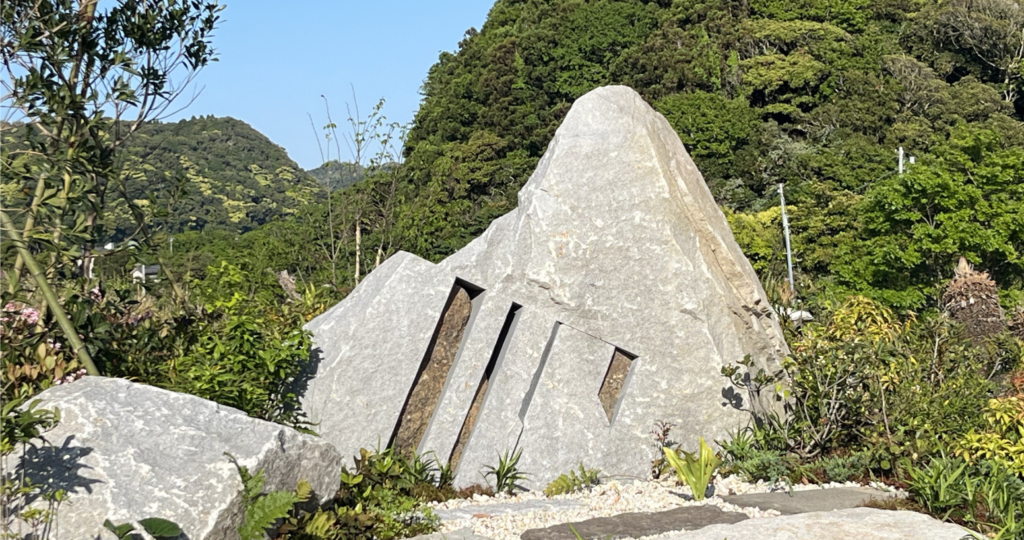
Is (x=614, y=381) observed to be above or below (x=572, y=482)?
above

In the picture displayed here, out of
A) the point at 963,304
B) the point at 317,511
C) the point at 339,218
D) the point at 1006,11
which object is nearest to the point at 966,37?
the point at 1006,11

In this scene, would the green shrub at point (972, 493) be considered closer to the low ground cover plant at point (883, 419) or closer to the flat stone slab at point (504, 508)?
the low ground cover plant at point (883, 419)

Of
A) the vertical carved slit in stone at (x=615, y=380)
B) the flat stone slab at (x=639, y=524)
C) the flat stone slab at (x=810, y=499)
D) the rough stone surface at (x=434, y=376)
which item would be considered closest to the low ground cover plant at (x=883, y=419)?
the flat stone slab at (x=810, y=499)

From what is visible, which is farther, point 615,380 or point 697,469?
point 615,380

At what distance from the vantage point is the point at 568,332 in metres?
7.21

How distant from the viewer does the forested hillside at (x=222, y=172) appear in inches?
2014

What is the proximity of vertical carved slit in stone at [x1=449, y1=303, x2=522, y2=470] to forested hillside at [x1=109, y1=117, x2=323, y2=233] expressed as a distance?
36748 millimetres

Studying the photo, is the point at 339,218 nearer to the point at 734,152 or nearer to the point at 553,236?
the point at 553,236

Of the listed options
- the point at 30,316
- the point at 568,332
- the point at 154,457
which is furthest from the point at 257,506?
the point at 568,332

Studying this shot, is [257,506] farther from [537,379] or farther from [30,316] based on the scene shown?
[537,379]

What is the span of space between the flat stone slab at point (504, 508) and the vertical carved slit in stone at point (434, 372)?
1.01 meters

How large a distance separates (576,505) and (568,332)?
1605 millimetres

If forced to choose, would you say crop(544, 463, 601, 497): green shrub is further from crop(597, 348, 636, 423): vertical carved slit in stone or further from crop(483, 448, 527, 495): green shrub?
crop(597, 348, 636, 423): vertical carved slit in stone

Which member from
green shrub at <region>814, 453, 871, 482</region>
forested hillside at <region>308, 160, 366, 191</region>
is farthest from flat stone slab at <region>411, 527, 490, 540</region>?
forested hillside at <region>308, 160, 366, 191</region>
